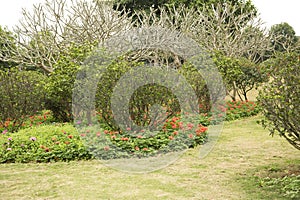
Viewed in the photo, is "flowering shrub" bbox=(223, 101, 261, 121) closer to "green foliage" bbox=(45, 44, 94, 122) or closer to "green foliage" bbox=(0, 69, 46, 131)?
"green foliage" bbox=(45, 44, 94, 122)

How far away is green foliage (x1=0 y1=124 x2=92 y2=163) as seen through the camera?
20.6 ft

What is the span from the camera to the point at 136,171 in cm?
540

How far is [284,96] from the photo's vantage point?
436cm

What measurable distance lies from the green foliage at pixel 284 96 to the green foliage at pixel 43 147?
3211 millimetres

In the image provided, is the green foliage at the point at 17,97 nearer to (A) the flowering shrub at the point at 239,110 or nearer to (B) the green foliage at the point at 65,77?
(B) the green foliage at the point at 65,77

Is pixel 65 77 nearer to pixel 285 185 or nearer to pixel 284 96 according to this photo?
pixel 284 96

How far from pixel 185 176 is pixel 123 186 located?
3.01ft

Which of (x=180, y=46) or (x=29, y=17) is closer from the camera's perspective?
(x=29, y=17)

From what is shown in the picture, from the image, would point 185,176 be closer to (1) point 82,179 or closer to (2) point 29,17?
(1) point 82,179

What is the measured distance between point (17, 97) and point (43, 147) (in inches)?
116

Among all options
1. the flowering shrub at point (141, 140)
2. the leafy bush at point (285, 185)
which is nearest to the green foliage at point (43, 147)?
the flowering shrub at point (141, 140)

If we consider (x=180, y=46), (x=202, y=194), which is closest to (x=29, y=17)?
(x=180, y=46)

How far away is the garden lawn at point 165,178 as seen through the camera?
439 centimetres

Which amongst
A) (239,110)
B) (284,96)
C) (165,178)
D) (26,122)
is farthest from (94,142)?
(239,110)
